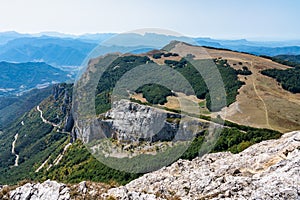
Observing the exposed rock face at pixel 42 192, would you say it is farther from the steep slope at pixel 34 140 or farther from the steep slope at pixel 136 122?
the steep slope at pixel 34 140

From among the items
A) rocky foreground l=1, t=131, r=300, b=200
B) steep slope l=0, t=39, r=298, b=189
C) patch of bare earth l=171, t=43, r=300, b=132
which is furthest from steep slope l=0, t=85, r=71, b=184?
rocky foreground l=1, t=131, r=300, b=200

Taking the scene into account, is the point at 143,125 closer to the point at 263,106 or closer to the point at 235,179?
the point at 263,106

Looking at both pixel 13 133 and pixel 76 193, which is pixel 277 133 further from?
pixel 13 133

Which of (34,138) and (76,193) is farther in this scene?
(34,138)

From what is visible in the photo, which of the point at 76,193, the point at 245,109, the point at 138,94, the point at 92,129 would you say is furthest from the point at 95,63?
the point at 76,193

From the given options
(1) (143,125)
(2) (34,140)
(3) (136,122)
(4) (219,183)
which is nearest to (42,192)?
(4) (219,183)

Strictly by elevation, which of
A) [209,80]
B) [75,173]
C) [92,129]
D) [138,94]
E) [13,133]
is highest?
[209,80]
